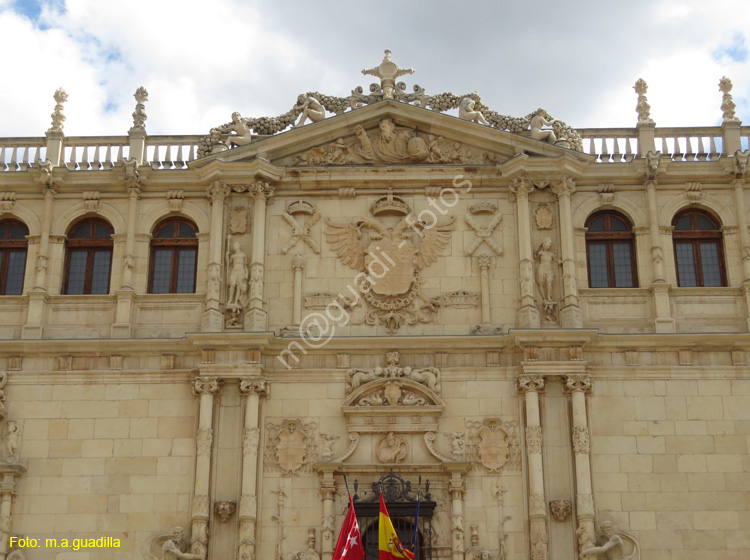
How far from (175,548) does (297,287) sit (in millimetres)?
5443

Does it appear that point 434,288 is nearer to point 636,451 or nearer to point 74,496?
point 636,451

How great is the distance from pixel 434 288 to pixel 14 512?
878 cm

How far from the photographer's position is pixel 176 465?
21.5m

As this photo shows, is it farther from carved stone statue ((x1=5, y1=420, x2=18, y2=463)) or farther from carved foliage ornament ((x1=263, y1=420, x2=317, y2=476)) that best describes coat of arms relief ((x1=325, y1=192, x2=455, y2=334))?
carved stone statue ((x1=5, y1=420, x2=18, y2=463))

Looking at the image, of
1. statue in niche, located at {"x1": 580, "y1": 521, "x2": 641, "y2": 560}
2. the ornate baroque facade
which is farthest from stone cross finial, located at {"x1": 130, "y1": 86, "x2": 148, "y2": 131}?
statue in niche, located at {"x1": 580, "y1": 521, "x2": 641, "y2": 560}

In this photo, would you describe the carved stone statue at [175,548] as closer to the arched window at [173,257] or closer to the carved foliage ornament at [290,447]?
the carved foliage ornament at [290,447]

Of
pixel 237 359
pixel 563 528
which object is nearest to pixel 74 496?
pixel 237 359

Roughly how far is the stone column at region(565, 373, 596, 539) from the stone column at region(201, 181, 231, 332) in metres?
6.67

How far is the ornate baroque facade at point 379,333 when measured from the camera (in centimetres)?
2106

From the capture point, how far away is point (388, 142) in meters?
23.8

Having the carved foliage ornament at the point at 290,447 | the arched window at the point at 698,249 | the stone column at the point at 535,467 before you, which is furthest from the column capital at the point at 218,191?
the arched window at the point at 698,249

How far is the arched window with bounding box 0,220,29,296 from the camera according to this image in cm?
2334

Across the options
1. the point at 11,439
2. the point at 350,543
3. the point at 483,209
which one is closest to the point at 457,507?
the point at 350,543

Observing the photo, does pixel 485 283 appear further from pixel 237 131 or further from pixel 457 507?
pixel 237 131
